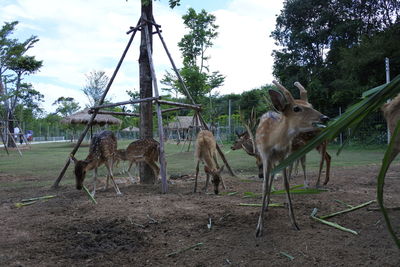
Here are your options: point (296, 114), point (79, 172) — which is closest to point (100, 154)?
point (79, 172)

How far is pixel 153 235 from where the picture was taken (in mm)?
3588

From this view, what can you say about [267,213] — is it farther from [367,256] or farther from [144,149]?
[144,149]

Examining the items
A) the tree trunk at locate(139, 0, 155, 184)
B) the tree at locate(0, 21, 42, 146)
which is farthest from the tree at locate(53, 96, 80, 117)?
the tree trunk at locate(139, 0, 155, 184)

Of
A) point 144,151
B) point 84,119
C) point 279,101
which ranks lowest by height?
point 144,151

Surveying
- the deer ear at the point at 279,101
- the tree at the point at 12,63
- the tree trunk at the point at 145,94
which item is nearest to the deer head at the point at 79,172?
the tree trunk at the point at 145,94

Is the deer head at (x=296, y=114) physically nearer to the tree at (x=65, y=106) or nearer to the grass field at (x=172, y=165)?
the grass field at (x=172, y=165)

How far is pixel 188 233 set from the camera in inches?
142

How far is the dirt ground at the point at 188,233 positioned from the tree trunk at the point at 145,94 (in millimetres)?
2010

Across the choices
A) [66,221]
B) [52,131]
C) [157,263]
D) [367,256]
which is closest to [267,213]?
[367,256]

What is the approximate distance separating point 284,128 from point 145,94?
4391mm

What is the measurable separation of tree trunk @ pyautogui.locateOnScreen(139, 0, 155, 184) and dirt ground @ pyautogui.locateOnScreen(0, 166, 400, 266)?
2.01m

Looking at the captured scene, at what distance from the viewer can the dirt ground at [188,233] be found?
9.55 ft

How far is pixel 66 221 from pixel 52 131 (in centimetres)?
5948

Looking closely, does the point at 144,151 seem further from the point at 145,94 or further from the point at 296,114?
the point at 296,114
